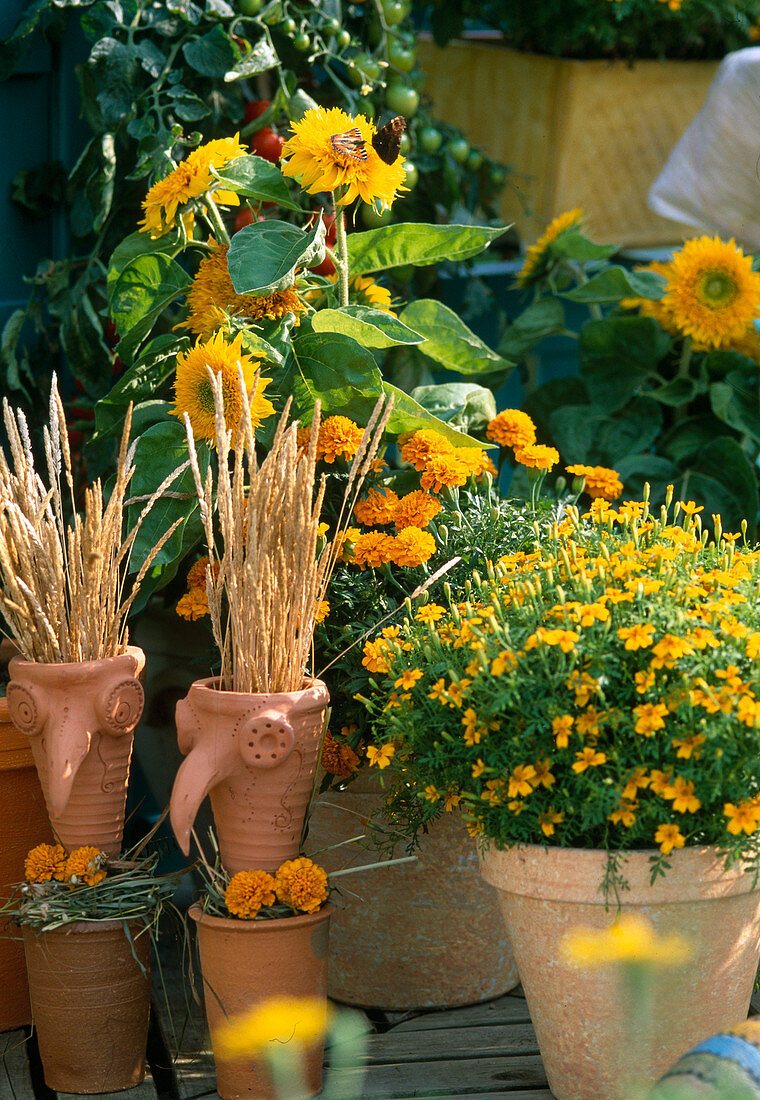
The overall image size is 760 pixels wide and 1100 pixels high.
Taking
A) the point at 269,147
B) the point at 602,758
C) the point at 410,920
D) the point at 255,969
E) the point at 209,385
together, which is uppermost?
the point at 269,147

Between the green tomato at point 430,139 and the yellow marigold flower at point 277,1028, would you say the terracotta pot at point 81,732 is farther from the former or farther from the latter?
the green tomato at point 430,139

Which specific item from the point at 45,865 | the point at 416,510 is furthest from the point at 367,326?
the point at 45,865

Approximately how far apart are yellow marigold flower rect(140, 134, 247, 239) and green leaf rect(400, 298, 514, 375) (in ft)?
1.23

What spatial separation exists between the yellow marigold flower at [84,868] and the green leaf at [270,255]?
79cm

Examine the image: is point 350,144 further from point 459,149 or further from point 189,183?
point 459,149

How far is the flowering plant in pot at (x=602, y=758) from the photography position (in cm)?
140

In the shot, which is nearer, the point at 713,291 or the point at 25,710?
the point at 25,710

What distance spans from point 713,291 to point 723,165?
0.43 meters

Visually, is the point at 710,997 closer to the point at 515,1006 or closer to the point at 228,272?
the point at 515,1006

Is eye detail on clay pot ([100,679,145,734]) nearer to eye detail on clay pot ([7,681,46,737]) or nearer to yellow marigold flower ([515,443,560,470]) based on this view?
eye detail on clay pot ([7,681,46,737])

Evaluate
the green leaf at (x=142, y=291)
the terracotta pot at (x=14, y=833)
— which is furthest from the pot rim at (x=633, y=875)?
the green leaf at (x=142, y=291)

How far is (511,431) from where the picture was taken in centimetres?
201

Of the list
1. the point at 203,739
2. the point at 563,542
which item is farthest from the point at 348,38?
the point at 203,739

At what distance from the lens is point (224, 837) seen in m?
1.66
